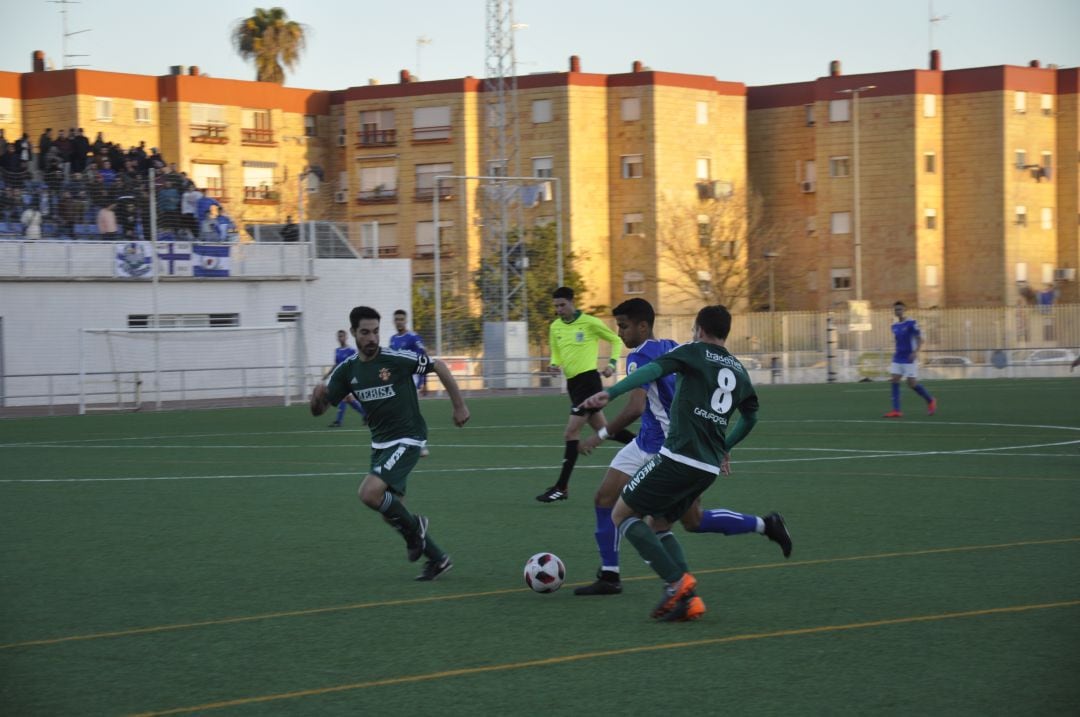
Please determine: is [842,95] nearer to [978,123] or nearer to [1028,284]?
[978,123]

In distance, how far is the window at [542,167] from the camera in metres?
57.6

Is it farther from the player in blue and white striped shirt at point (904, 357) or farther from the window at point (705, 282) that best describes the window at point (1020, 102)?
the player in blue and white striped shirt at point (904, 357)

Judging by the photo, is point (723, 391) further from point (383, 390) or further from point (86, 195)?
point (86, 195)

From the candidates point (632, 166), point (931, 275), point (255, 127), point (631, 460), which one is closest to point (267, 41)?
point (255, 127)

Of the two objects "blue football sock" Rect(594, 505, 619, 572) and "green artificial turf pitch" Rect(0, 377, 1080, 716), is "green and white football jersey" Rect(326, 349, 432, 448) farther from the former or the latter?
"blue football sock" Rect(594, 505, 619, 572)

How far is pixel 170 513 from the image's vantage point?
12961 mm

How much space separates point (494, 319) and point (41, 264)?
A: 1460 cm

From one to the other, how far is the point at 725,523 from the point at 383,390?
2.62m

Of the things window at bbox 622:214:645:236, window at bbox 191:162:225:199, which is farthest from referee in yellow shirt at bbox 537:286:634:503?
window at bbox 191:162:225:199

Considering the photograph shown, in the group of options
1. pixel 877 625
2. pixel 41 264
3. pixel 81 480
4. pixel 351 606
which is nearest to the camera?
pixel 877 625

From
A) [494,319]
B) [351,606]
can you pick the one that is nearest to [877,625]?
[351,606]

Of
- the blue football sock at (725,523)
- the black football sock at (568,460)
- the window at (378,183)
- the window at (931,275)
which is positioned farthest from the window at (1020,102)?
the blue football sock at (725,523)

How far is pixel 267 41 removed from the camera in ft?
223

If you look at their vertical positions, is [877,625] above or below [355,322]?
below
